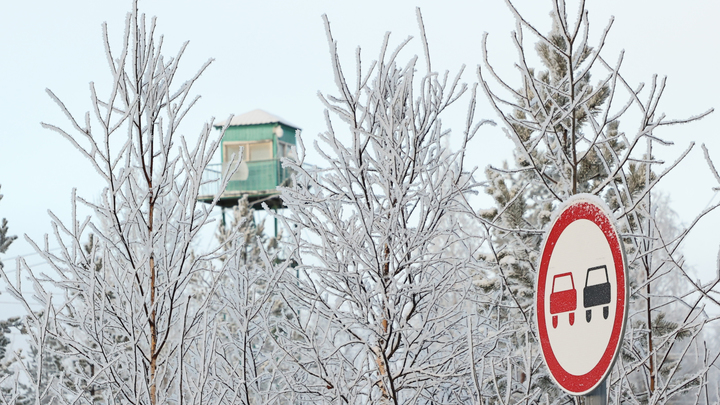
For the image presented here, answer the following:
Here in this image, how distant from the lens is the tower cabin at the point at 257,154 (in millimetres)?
30906

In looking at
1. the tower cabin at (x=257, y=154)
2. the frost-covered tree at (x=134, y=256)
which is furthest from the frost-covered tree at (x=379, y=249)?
the tower cabin at (x=257, y=154)

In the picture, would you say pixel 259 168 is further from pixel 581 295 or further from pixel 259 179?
pixel 581 295

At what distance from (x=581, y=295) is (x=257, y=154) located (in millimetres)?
30191

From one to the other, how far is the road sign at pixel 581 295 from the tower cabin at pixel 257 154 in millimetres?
27582

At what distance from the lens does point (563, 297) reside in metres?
2.73

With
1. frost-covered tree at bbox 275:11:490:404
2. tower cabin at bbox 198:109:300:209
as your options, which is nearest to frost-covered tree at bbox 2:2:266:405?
frost-covered tree at bbox 275:11:490:404

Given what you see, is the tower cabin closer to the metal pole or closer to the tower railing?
the tower railing

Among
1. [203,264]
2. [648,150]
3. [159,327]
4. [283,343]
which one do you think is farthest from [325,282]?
[648,150]

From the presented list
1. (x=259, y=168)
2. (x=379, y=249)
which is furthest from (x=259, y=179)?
(x=379, y=249)

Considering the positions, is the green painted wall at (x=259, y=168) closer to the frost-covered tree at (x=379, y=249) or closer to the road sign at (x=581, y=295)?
the frost-covered tree at (x=379, y=249)

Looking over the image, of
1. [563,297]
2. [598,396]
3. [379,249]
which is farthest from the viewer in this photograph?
[379,249]

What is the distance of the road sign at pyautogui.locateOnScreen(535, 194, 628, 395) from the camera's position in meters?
2.43

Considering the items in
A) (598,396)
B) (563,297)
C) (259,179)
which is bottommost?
(598,396)

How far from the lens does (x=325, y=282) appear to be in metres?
4.91
